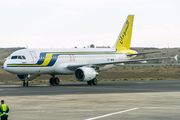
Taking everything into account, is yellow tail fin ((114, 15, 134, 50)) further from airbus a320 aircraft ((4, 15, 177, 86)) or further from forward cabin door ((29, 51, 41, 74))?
forward cabin door ((29, 51, 41, 74))

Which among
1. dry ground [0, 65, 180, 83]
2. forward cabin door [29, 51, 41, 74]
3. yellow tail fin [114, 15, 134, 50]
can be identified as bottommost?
dry ground [0, 65, 180, 83]

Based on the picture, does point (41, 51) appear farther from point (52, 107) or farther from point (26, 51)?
point (52, 107)

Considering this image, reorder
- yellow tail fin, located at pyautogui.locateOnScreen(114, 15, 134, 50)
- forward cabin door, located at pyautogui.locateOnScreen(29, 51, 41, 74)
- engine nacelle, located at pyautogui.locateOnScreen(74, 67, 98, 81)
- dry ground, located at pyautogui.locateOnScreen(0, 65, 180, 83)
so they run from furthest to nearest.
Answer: dry ground, located at pyautogui.locateOnScreen(0, 65, 180, 83) < yellow tail fin, located at pyautogui.locateOnScreen(114, 15, 134, 50) < engine nacelle, located at pyautogui.locateOnScreen(74, 67, 98, 81) < forward cabin door, located at pyautogui.locateOnScreen(29, 51, 41, 74)

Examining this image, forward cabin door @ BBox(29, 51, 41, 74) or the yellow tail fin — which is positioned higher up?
the yellow tail fin

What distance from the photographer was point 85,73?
38219 mm

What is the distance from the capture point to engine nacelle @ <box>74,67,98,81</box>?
126ft

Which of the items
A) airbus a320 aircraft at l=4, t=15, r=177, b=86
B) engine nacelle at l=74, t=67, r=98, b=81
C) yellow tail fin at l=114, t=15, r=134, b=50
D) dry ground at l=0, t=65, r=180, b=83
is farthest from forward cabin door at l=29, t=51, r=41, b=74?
dry ground at l=0, t=65, r=180, b=83

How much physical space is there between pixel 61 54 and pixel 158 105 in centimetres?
2282

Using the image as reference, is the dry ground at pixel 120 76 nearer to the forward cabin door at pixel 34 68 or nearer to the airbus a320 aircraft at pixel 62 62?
the airbus a320 aircraft at pixel 62 62

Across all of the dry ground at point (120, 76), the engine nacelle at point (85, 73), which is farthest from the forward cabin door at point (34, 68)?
the dry ground at point (120, 76)

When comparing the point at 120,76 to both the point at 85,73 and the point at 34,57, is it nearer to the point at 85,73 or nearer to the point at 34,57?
the point at 85,73

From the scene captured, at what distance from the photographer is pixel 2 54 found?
186250mm

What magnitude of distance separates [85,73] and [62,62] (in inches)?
144

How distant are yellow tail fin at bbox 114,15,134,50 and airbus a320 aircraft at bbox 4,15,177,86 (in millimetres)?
846
